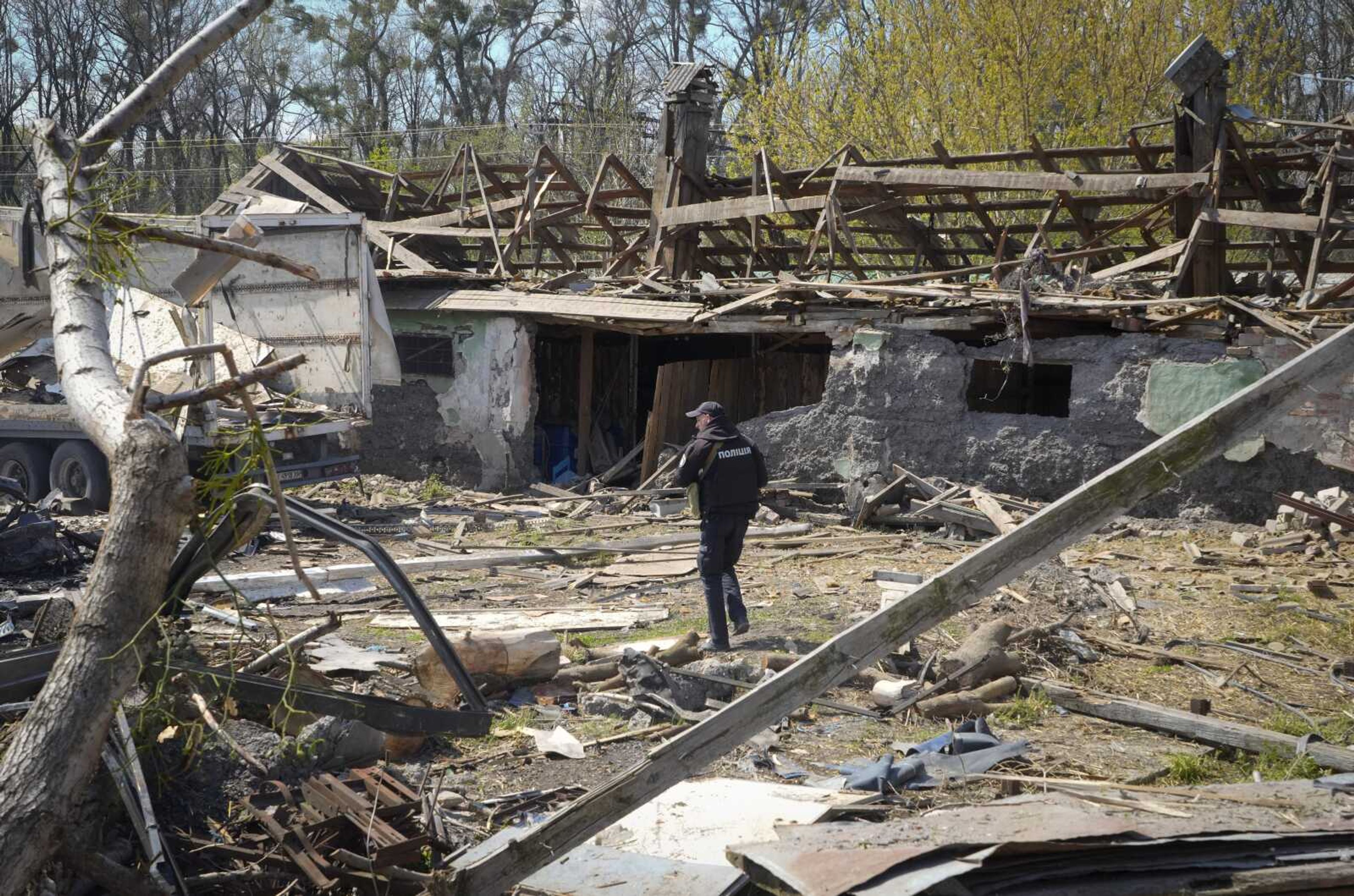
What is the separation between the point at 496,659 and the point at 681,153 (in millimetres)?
10394

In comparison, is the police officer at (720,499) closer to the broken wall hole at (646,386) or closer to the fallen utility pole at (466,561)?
the fallen utility pole at (466,561)

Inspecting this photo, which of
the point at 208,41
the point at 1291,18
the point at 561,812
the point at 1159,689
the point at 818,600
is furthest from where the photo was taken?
the point at 1291,18

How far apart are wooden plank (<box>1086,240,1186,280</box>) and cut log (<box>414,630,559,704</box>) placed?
8.29 m

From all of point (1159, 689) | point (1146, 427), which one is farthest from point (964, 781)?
point (1146, 427)

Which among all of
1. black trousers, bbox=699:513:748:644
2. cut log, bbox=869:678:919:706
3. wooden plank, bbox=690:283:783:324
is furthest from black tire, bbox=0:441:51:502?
cut log, bbox=869:678:919:706

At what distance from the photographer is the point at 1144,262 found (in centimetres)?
1260

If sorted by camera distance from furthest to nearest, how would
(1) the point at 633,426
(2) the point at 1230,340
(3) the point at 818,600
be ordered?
(1) the point at 633,426, (2) the point at 1230,340, (3) the point at 818,600

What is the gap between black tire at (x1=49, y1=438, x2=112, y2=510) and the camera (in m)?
12.8

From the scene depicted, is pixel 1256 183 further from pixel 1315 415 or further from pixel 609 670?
pixel 609 670

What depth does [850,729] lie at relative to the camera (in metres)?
6.46

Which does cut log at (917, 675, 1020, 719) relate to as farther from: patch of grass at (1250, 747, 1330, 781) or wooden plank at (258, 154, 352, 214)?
wooden plank at (258, 154, 352, 214)

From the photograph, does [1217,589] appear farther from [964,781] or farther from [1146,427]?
[964,781]

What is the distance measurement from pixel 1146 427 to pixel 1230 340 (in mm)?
1163

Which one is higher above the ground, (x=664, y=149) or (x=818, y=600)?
(x=664, y=149)
